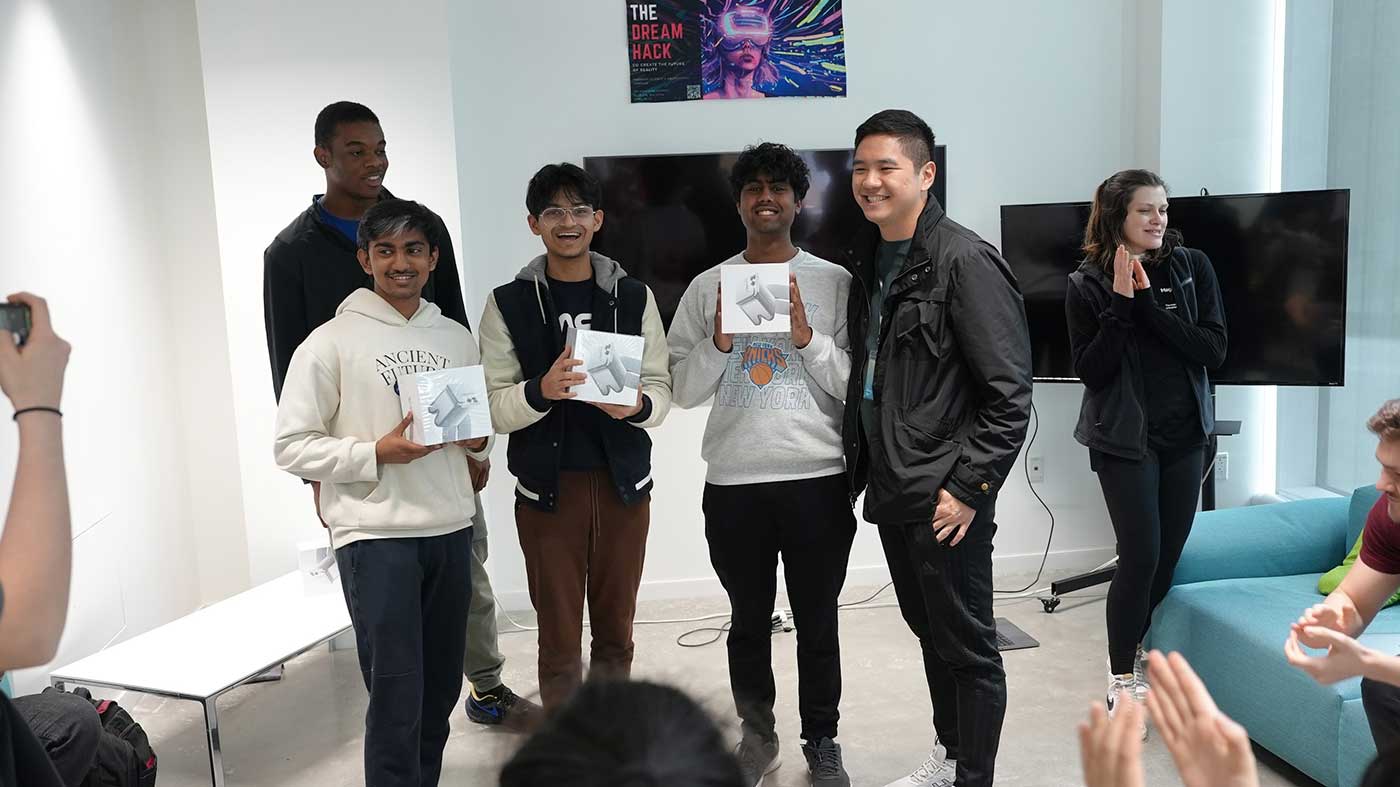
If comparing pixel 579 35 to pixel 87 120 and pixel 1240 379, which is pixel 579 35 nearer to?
pixel 87 120

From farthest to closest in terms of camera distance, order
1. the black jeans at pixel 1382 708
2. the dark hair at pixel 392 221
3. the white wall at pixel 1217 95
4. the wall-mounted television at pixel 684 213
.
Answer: the white wall at pixel 1217 95 → the wall-mounted television at pixel 684 213 → the dark hair at pixel 392 221 → the black jeans at pixel 1382 708

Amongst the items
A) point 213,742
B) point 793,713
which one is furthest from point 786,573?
point 213,742

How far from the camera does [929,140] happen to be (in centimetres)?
246

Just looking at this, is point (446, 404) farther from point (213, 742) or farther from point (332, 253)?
point (213, 742)

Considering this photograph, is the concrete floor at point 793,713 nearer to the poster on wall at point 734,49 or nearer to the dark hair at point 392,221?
the dark hair at point 392,221

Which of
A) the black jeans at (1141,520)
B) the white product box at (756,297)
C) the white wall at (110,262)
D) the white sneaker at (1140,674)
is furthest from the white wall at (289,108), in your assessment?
the white sneaker at (1140,674)

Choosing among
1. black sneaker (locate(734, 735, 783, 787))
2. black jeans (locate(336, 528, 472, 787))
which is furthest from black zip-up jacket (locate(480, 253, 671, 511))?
black sneaker (locate(734, 735, 783, 787))

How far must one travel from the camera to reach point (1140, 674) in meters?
3.28

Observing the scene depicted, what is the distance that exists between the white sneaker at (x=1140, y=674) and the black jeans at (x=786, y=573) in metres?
0.95

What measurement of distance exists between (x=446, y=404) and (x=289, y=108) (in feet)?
6.24

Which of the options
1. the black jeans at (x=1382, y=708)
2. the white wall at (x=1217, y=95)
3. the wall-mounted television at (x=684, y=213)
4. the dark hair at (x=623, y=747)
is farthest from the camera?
the white wall at (x=1217, y=95)

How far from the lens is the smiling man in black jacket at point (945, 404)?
2357 mm

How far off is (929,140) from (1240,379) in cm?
203

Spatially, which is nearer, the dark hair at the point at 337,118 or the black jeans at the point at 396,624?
the black jeans at the point at 396,624
